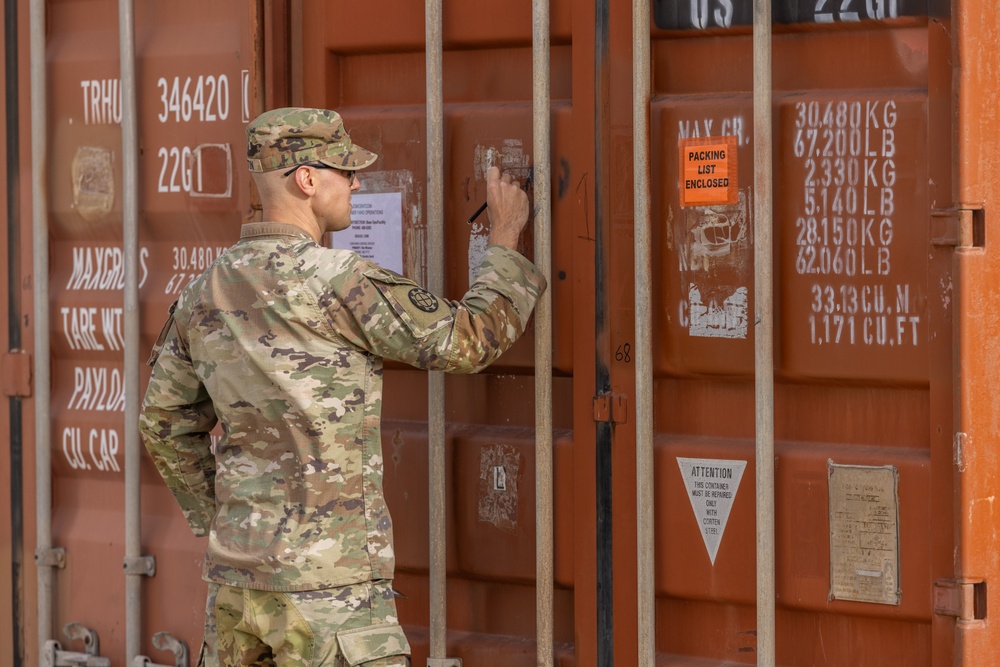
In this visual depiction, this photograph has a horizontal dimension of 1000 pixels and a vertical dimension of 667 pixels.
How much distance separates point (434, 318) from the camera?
2.71 metres

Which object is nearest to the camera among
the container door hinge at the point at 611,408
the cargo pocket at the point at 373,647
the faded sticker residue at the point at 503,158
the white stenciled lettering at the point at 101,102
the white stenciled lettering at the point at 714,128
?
the cargo pocket at the point at 373,647

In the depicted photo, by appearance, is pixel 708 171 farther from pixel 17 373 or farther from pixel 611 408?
pixel 17 373

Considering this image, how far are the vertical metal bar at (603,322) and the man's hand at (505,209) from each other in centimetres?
17

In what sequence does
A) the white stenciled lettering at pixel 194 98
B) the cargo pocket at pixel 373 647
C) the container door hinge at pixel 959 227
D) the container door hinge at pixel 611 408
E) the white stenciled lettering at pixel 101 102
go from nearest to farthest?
1. the container door hinge at pixel 959 227
2. the cargo pocket at pixel 373 647
3. the container door hinge at pixel 611 408
4. the white stenciled lettering at pixel 194 98
5. the white stenciled lettering at pixel 101 102

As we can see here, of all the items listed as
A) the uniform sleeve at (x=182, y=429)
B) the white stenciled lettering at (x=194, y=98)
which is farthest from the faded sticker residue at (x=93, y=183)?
the uniform sleeve at (x=182, y=429)

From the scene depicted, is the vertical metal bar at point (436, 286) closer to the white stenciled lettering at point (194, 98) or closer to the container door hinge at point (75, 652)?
the white stenciled lettering at point (194, 98)

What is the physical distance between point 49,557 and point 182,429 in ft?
3.13

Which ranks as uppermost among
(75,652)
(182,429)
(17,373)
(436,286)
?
(436,286)

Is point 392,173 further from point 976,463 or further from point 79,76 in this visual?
point 976,463

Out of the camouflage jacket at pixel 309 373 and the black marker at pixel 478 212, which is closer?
the camouflage jacket at pixel 309 373

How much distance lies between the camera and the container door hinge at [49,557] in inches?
144

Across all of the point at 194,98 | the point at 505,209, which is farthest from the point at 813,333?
the point at 194,98

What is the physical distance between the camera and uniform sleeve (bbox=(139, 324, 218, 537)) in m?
2.93

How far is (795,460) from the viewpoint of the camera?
8.99 ft
